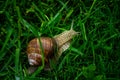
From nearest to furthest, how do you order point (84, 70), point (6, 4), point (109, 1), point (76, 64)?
point (84, 70)
point (76, 64)
point (6, 4)
point (109, 1)

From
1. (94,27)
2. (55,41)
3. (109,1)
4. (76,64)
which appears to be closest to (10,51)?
(55,41)

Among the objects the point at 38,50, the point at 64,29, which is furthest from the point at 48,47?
the point at 64,29

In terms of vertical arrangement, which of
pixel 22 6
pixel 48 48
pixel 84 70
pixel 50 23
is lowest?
pixel 84 70

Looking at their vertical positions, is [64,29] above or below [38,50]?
above

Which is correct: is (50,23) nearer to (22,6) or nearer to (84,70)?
(22,6)

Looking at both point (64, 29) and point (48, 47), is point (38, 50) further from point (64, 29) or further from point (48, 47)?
point (64, 29)
